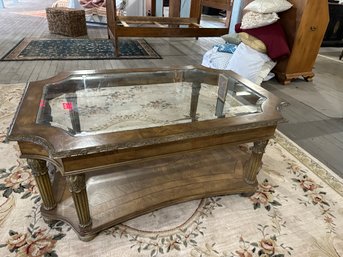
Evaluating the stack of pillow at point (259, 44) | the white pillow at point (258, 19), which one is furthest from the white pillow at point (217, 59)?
A: the white pillow at point (258, 19)

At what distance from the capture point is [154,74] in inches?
64.2

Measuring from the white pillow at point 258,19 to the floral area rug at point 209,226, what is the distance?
1900 mm

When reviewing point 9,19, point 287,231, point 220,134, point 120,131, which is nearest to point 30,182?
point 120,131

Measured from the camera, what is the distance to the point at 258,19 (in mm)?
2707

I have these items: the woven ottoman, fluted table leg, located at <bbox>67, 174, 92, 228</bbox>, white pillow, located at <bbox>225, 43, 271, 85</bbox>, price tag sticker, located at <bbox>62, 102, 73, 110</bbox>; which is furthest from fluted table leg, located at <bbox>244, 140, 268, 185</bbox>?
the woven ottoman

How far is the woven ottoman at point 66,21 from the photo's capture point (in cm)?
412

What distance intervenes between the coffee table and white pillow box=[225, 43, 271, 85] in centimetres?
110

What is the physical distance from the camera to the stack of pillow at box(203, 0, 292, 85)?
104 inches

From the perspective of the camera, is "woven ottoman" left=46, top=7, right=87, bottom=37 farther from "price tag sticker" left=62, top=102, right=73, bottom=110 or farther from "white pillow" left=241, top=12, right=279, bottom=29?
"price tag sticker" left=62, top=102, right=73, bottom=110

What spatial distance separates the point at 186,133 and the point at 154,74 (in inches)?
31.3

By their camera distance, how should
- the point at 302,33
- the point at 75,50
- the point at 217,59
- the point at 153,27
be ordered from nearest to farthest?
1. the point at 302,33
2. the point at 217,59
3. the point at 153,27
4. the point at 75,50

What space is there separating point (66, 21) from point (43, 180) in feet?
13.0

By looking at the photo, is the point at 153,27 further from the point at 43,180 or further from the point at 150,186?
the point at 43,180

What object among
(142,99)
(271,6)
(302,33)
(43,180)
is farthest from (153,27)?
(43,180)
